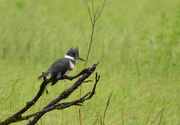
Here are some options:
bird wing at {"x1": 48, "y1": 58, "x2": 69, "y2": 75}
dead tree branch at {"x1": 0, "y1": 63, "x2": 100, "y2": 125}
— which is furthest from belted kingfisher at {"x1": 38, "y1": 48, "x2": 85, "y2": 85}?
dead tree branch at {"x1": 0, "y1": 63, "x2": 100, "y2": 125}

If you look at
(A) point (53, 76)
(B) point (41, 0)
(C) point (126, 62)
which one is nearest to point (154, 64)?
(C) point (126, 62)

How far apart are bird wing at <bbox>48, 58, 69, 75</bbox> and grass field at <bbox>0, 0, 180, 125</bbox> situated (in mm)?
1813

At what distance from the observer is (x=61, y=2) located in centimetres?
1675

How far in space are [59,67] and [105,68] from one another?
16.6 feet

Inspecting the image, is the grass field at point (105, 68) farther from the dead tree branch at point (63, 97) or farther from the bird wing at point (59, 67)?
the dead tree branch at point (63, 97)

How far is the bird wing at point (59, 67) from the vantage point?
2756mm

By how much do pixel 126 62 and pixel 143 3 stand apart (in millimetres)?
9283

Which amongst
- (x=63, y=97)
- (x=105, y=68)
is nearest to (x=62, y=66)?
(x=63, y=97)

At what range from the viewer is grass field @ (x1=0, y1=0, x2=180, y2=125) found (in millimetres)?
5190

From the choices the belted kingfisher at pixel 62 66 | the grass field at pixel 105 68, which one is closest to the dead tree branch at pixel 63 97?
the belted kingfisher at pixel 62 66

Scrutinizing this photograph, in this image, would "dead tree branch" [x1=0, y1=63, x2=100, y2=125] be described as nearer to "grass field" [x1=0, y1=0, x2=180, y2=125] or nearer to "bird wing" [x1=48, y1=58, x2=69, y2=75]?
→ "bird wing" [x1=48, y1=58, x2=69, y2=75]

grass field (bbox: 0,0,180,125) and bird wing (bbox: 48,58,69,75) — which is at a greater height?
grass field (bbox: 0,0,180,125)

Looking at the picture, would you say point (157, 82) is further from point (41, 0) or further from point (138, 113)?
point (41, 0)

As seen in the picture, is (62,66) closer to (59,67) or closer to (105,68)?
(59,67)
